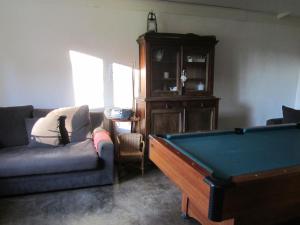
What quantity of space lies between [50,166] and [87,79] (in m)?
1.46

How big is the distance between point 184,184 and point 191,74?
2471 millimetres

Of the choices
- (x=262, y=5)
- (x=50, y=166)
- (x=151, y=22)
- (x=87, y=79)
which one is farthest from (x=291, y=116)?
(x=50, y=166)

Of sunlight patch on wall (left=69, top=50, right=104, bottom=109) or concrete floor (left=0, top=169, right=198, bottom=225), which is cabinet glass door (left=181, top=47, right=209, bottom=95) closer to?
sunlight patch on wall (left=69, top=50, right=104, bottom=109)

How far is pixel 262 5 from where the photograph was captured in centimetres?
385

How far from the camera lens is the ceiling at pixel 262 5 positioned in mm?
3689

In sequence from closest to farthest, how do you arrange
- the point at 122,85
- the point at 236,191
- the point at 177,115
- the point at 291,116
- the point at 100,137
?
the point at 236,191
the point at 100,137
the point at 177,115
the point at 291,116
the point at 122,85

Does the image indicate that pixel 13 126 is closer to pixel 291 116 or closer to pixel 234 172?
pixel 234 172

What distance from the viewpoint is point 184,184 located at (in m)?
1.50

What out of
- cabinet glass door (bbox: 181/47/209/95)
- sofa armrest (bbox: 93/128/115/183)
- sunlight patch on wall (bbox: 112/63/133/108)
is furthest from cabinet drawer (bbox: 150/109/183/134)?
sofa armrest (bbox: 93/128/115/183)

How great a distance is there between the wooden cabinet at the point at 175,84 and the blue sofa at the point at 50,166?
0.84 metres

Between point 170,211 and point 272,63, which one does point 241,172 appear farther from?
point 272,63

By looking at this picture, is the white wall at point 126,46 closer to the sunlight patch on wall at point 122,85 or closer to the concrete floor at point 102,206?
the sunlight patch on wall at point 122,85

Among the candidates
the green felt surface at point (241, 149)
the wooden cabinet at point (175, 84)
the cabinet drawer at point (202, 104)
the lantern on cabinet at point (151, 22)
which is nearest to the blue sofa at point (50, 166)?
the wooden cabinet at point (175, 84)

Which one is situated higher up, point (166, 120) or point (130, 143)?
point (166, 120)
